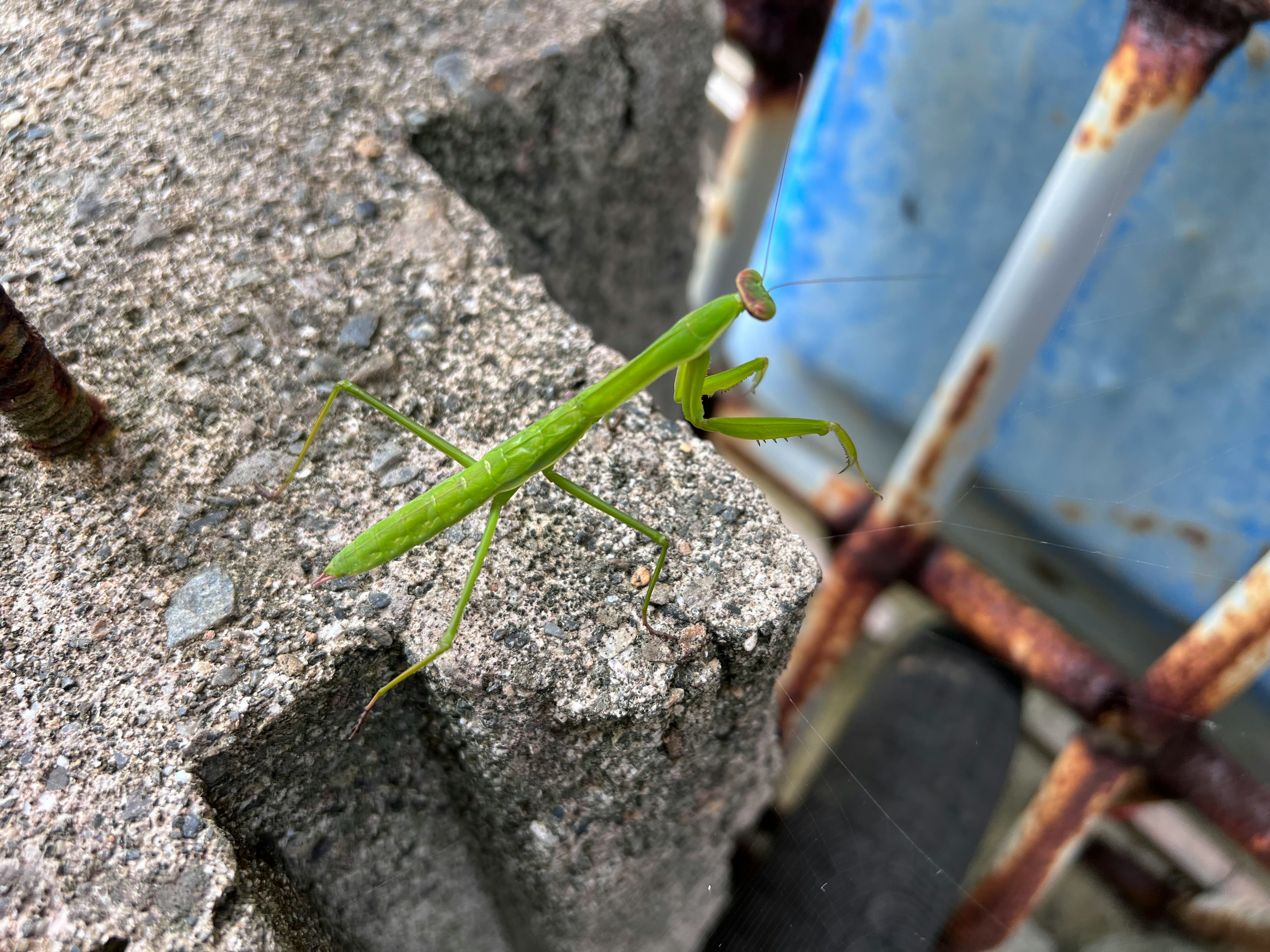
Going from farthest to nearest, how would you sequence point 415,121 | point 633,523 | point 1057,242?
point 1057,242, point 415,121, point 633,523

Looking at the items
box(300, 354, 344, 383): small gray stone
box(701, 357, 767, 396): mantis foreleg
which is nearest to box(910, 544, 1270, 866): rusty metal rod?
box(701, 357, 767, 396): mantis foreleg

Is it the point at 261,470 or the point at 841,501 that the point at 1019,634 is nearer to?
the point at 841,501

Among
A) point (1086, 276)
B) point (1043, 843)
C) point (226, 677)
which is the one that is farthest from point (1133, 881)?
point (226, 677)

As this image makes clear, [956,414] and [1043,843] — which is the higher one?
[956,414]

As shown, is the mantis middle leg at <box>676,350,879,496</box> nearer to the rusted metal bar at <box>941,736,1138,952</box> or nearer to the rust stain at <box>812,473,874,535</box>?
the rust stain at <box>812,473,874,535</box>

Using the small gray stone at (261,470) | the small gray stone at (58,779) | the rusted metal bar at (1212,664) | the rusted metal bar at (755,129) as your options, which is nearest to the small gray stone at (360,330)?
the small gray stone at (261,470)
